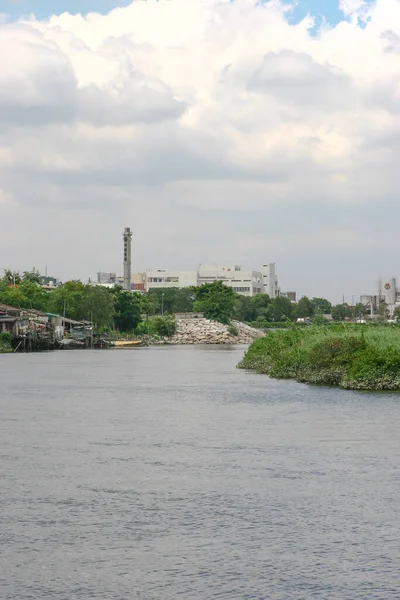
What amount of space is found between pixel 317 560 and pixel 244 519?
3.19 meters

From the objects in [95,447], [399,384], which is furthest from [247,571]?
[399,384]

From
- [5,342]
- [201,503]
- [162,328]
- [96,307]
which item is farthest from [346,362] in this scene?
[162,328]

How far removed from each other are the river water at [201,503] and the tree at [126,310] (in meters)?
134

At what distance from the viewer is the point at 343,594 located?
586 inches

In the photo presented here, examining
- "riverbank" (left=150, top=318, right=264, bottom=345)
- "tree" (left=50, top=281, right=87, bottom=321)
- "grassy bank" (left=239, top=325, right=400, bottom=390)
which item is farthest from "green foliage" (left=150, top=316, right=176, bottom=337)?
"grassy bank" (left=239, top=325, right=400, bottom=390)

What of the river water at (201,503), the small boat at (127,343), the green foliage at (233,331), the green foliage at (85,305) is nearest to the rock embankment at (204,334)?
the green foliage at (233,331)

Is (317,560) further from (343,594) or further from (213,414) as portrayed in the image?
(213,414)

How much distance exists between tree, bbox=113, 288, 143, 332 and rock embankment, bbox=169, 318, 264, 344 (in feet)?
26.0

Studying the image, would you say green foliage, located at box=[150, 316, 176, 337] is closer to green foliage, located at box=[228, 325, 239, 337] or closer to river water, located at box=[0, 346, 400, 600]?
green foliage, located at box=[228, 325, 239, 337]

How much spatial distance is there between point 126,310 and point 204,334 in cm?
1736

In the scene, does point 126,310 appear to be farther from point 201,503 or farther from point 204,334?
point 201,503

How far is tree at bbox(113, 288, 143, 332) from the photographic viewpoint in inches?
6885

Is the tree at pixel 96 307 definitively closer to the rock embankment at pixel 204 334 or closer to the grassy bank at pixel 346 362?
the rock embankment at pixel 204 334

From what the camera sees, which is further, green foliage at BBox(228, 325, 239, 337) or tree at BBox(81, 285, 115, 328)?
green foliage at BBox(228, 325, 239, 337)
